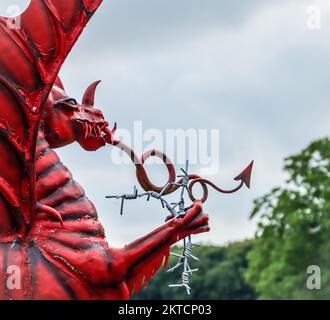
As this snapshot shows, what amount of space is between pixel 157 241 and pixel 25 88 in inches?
52.1

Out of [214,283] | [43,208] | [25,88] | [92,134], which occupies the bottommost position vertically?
[43,208]

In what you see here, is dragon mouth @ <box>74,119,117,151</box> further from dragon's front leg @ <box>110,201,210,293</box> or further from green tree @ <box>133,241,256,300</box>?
green tree @ <box>133,241,256,300</box>

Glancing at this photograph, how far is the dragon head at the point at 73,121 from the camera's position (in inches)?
292

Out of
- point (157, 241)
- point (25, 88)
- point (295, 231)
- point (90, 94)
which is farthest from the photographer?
point (295, 231)

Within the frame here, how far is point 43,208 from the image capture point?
7.05 m

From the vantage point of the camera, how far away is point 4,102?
23.1ft

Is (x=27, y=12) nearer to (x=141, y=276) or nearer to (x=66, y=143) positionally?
(x=66, y=143)

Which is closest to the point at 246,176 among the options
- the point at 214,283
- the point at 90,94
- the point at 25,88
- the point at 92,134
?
the point at 92,134

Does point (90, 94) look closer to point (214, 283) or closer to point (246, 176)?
point (246, 176)

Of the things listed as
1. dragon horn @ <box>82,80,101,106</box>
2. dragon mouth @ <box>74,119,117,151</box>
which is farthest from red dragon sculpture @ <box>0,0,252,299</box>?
dragon horn @ <box>82,80,101,106</box>

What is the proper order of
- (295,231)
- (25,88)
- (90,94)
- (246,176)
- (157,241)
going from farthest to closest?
(295,231) < (90,94) < (246,176) < (157,241) < (25,88)

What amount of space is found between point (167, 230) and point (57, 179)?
0.82m

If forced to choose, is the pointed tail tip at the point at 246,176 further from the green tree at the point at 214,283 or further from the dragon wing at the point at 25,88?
the green tree at the point at 214,283
